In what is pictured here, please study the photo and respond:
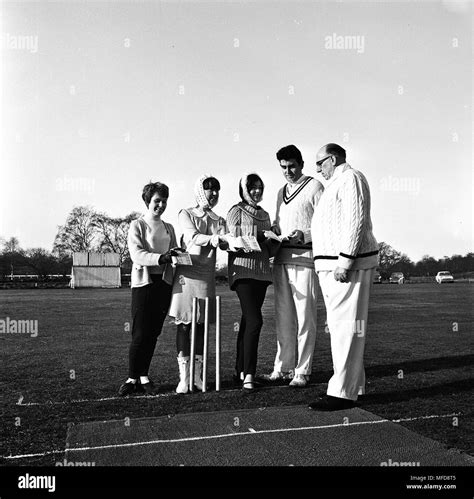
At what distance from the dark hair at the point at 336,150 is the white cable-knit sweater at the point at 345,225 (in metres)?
0.14

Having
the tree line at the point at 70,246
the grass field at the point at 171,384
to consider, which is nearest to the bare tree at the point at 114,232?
the tree line at the point at 70,246

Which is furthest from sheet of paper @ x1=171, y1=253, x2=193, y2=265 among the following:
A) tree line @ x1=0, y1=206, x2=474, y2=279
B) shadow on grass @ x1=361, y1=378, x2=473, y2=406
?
tree line @ x1=0, y1=206, x2=474, y2=279

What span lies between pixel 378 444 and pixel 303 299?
7.30ft

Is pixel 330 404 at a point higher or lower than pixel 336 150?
lower

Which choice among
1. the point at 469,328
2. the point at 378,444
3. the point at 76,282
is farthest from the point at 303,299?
the point at 76,282

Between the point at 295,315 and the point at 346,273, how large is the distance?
140 centimetres

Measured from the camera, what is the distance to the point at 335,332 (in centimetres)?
509

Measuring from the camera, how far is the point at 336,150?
5.38 meters

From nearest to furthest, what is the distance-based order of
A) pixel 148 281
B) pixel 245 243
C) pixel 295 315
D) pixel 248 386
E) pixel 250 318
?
pixel 245 243 → pixel 248 386 → pixel 250 318 → pixel 148 281 → pixel 295 315

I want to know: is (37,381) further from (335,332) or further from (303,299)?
(335,332)

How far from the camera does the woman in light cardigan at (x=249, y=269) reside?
5.88m

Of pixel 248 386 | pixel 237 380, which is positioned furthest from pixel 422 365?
pixel 248 386

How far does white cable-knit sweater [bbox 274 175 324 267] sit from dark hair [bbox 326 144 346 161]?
815mm

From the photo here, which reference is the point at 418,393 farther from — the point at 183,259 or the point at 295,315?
the point at 183,259
